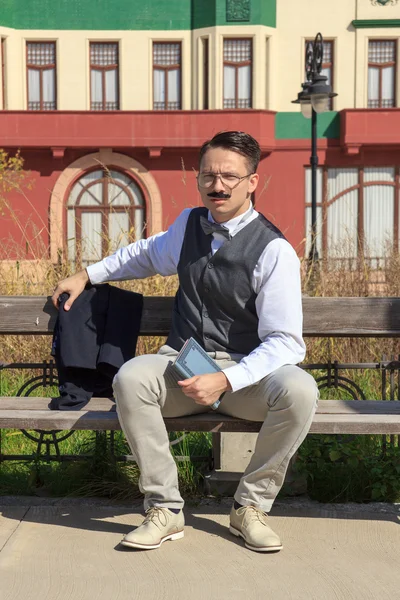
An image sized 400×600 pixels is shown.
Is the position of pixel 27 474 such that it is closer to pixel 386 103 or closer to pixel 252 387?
pixel 252 387

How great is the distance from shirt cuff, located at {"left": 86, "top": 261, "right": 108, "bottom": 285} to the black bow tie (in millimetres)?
550

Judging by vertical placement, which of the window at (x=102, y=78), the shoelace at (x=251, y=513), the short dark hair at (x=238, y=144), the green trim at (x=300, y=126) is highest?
the window at (x=102, y=78)

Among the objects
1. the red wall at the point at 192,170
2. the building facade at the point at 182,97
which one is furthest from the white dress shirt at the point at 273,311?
the red wall at the point at 192,170

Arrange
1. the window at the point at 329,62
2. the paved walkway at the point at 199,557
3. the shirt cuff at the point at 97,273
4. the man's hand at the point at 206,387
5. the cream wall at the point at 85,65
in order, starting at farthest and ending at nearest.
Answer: the window at the point at 329,62, the cream wall at the point at 85,65, the shirt cuff at the point at 97,273, the man's hand at the point at 206,387, the paved walkway at the point at 199,557

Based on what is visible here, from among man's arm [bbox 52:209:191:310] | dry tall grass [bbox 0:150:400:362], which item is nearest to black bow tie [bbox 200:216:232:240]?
man's arm [bbox 52:209:191:310]

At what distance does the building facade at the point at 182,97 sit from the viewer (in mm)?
22438

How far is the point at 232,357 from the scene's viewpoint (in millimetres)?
3670

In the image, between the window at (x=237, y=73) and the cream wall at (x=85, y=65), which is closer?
the window at (x=237, y=73)

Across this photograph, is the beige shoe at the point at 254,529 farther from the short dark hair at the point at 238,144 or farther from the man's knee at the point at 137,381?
the short dark hair at the point at 238,144

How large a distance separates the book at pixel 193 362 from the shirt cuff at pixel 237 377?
0.23ft

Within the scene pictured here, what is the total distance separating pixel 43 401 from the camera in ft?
13.1

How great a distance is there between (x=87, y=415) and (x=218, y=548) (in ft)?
2.51

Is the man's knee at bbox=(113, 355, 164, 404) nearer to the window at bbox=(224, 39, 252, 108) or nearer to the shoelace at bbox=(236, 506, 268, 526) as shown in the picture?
the shoelace at bbox=(236, 506, 268, 526)

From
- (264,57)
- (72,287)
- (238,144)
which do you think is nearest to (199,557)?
(72,287)
